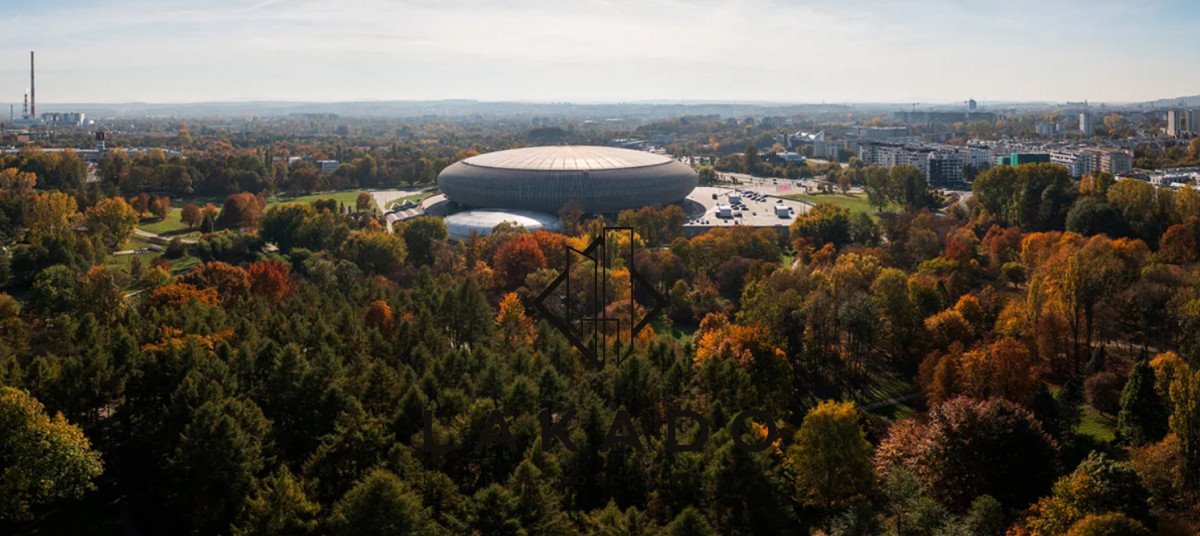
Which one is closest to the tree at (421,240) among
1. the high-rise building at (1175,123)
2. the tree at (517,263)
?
the tree at (517,263)

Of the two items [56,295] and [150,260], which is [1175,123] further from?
[56,295]

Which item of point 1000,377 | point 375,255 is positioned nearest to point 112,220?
point 375,255

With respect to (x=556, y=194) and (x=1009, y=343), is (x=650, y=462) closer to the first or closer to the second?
(x=1009, y=343)

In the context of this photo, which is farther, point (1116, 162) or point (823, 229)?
point (1116, 162)

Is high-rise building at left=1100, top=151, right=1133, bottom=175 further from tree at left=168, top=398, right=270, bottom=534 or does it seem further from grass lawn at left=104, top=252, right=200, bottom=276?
tree at left=168, top=398, right=270, bottom=534

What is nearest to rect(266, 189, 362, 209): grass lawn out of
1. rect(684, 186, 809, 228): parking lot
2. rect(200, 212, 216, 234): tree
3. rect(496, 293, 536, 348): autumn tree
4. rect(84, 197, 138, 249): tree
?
rect(200, 212, 216, 234): tree

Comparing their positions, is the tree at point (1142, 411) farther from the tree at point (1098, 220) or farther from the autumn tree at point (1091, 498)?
the tree at point (1098, 220)

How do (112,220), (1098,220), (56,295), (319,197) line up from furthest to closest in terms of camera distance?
1. (319,197)
2. (112,220)
3. (1098,220)
4. (56,295)
